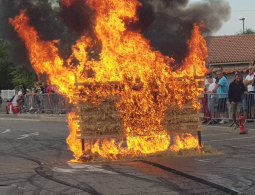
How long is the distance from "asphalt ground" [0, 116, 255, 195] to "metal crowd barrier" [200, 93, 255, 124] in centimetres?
518

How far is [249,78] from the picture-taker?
64.1 ft

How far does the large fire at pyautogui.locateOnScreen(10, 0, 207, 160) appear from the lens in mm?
11719

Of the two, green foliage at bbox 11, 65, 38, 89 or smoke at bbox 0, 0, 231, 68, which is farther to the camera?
green foliage at bbox 11, 65, 38, 89

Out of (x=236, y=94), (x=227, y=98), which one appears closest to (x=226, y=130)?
(x=236, y=94)

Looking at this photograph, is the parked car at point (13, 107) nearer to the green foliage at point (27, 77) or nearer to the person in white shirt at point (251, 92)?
the green foliage at point (27, 77)

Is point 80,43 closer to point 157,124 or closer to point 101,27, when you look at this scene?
point 101,27

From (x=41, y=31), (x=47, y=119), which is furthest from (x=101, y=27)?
(x=47, y=119)

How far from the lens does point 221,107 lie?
19.7 m

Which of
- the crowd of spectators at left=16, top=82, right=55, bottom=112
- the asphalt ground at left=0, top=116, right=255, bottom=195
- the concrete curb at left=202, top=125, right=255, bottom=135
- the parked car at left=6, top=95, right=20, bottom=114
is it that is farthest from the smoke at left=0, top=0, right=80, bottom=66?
the parked car at left=6, top=95, right=20, bottom=114

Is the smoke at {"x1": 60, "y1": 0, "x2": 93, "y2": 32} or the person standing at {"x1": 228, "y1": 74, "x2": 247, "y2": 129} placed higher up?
the smoke at {"x1": 60, "y1": 0, "x2": 93, "y2": 32}

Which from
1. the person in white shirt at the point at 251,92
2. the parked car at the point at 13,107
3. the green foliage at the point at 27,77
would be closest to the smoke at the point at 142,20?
the person in white shirt at the point at 251,92

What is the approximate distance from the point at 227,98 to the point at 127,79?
8.49m

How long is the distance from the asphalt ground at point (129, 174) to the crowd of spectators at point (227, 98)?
4.07 meters

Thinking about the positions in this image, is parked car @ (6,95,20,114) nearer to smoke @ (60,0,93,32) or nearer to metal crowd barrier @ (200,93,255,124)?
metal crowd barrier @ (200,93,255,124)
